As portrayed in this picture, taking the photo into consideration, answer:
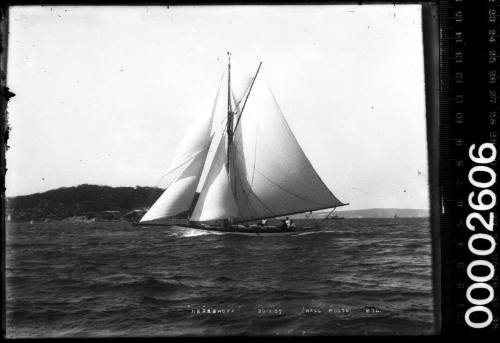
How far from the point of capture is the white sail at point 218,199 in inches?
260

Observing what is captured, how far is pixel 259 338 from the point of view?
379 centimetres

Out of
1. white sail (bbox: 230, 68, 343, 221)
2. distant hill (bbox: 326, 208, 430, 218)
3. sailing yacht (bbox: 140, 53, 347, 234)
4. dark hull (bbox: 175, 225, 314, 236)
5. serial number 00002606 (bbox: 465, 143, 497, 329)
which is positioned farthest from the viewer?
dark hull (bbox: 175, 225, 314, 236)

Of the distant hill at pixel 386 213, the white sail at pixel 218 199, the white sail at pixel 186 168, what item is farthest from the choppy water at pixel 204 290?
the white sail at pixel 218 199

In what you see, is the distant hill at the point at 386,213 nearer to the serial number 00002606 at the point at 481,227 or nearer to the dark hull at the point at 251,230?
the serial number 00002606 at the point at 481,227

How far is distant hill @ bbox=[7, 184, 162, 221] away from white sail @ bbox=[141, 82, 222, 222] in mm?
485

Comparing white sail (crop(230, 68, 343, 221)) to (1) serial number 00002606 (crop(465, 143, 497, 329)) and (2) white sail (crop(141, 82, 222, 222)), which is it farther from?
(1) serial number 00002606 (crop(465, 143, 497, 329))

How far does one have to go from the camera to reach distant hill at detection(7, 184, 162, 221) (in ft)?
13.3

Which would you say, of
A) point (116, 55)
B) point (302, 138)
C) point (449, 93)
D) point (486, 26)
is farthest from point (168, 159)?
point (486, 26)

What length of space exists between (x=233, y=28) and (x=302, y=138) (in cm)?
128

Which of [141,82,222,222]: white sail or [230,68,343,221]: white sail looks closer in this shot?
[141,82,222,222]: white sail

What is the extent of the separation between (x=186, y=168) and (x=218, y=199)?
1.71 metres

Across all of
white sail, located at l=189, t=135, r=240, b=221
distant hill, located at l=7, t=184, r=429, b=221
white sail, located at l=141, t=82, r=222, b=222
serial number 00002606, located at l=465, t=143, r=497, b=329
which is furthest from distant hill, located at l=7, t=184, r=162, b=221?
serial number 00002606, located at l=465, t=143, r=497, b=329

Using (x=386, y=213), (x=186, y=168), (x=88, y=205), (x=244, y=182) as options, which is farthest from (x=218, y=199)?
(x=386, y=213)

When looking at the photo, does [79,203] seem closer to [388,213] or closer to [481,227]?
[388,213]
